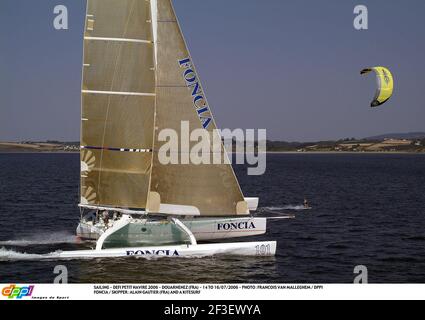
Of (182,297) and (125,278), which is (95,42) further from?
(182,297)

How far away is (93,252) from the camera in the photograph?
24766 mm

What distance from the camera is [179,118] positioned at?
85.9 ft

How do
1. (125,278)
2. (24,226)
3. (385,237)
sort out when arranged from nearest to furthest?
(125,278) < (385,237) < (24,226)

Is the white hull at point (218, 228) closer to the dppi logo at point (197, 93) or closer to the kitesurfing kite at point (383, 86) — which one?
the dppi logo at point (197, 93)

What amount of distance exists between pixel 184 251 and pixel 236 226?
4.64 m

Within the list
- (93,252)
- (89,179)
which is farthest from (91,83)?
(93,252)

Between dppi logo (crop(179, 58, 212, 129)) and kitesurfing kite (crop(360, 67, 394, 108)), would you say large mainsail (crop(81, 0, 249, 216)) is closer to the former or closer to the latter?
dppi logo (crop(179, 58, 212, 129))

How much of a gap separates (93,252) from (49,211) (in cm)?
2196

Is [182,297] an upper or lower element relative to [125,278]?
upper

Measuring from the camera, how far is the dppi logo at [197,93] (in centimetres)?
2602

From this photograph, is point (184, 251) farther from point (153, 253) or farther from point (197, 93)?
point (197, 93)

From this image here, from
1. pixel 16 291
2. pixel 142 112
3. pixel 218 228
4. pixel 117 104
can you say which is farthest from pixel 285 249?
pixel 16 291

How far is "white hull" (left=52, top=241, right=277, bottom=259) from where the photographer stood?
2486 cm

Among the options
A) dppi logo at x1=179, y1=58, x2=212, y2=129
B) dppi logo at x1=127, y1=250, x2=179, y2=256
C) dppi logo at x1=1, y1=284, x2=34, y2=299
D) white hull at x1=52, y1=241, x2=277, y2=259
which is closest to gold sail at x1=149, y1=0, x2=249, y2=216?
dppi logo at x1=179, y1=58, x2=212, y2=129
